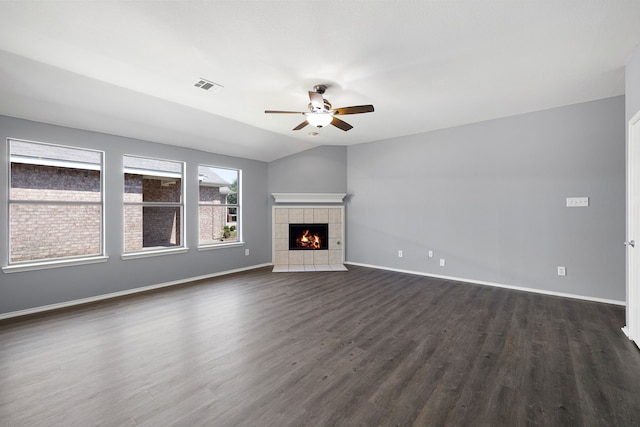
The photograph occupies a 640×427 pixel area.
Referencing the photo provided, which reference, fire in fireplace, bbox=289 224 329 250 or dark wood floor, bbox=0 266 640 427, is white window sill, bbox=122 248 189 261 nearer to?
dark wood floor, bbox=0 266 640 427

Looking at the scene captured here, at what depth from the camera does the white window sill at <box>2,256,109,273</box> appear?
327 cm

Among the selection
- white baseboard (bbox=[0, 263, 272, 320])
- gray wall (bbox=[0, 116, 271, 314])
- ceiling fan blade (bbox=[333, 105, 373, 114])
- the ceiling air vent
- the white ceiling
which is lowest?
white baseboard (bbox=[0, 263, 272, 320])

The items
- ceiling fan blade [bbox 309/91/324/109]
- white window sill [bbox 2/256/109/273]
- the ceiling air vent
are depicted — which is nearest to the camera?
ceiling fan blade [bbox 309/91/324/109]

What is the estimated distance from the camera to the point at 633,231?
8.68 ft

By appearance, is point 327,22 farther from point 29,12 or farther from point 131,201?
point 131,201

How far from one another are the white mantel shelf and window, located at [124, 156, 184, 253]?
2062mm

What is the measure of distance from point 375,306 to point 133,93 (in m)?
4.05

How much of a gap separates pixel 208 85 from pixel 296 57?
48.4 inches

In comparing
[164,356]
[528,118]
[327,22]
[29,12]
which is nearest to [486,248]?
[528,118]

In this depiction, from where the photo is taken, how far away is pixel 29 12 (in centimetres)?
200

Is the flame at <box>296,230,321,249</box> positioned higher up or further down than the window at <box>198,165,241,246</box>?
further down

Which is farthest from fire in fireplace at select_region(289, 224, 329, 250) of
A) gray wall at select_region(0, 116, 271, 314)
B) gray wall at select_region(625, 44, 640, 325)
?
gray wall at select_region(625, 44, 640, 325)

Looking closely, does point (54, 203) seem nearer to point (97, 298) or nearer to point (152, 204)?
point (152, 204)

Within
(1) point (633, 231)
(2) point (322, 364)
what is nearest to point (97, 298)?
(2) point (322, 364)
